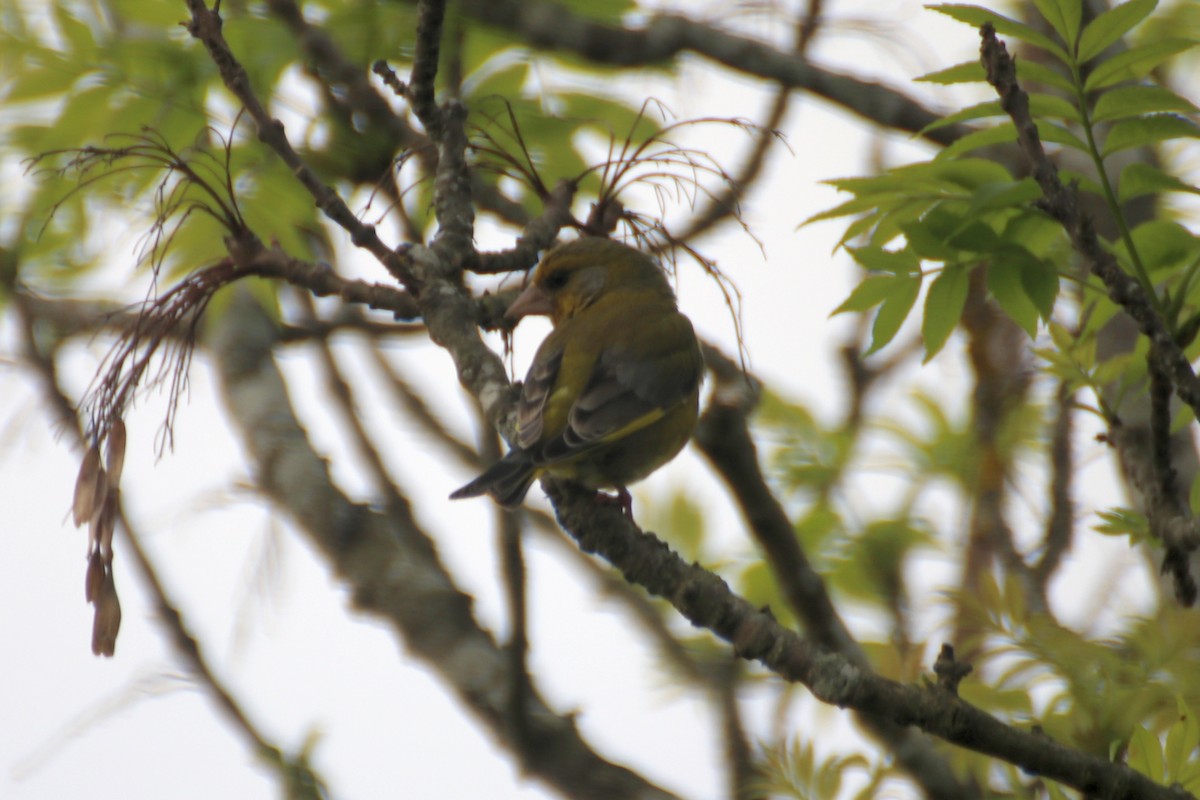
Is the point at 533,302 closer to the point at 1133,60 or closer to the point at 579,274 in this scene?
the point at 579,274

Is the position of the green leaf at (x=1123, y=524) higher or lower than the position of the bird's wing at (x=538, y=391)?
lower

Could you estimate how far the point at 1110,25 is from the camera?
2.53 metres

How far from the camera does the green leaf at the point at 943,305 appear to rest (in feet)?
9.32

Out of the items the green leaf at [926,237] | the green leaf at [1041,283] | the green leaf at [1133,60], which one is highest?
the green leaf at [1133,60]

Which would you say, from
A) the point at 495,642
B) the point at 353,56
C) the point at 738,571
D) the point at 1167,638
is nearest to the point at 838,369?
the point at 738,571

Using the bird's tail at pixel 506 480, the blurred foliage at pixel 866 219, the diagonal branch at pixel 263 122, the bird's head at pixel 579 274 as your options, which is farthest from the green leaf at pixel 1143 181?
the bird's head at pixel 579 274

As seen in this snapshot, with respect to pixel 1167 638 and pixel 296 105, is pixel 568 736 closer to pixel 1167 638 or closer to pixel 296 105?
pixel 1167 638

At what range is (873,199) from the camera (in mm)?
2775

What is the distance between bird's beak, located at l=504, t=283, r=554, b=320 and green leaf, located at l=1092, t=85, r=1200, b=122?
7.05 ft

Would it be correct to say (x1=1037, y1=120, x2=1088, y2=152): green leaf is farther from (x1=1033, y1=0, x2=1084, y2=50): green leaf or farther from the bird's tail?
the bird's tail

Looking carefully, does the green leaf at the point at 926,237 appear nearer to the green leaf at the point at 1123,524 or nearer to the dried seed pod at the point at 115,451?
the green leaf at the point at 1123,524

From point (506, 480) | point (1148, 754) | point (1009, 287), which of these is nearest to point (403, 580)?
point (506, 480)

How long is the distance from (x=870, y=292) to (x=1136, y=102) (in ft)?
2.22

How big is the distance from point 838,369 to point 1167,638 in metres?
2.40
